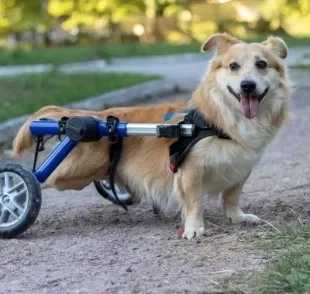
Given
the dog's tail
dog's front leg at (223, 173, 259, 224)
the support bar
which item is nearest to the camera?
the support bar

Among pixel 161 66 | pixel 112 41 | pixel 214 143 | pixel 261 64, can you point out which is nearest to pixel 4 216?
pixel 214 143

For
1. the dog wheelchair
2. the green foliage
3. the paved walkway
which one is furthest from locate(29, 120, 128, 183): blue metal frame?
the paved walkway

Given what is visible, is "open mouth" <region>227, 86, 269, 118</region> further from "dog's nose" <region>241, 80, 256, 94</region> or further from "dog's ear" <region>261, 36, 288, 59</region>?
"dog's ear" <region>261, 36, 288, 59</region>

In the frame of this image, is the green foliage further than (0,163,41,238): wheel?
No

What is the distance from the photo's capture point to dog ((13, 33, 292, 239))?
5047 millimetres

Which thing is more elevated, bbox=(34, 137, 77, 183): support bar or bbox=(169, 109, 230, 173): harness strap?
bbox=(169, 109, 230, 173): harness strap

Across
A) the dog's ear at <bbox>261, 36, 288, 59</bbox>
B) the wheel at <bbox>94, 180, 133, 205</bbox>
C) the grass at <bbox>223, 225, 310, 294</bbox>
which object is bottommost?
the wheel at <bbox>94, 180, 133, 205</bbox>

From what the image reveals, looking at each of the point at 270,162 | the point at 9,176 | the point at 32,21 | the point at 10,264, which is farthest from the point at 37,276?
the point at 32,21

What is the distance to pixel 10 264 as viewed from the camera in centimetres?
461

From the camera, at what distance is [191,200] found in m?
5.19

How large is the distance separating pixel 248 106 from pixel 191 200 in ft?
2.38

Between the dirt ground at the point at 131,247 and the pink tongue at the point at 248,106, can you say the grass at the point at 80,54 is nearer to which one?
the dirt ground at the point at 131,247

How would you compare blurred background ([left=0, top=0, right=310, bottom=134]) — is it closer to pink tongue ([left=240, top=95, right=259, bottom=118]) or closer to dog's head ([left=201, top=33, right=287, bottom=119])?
dog's head ([left=201, top=33, right=287, bottom=119])

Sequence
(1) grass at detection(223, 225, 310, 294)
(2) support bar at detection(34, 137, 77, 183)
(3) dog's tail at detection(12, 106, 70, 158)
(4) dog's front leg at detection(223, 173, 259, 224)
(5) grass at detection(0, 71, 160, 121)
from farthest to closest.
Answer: (5) grass at detection(0, 71, 160, 121), (3) dog's tail at detection(12, 106, 70, 158), (4) dog's front leg at detection(223, 173, 259, 224), (2) support bar at detection(34, 137, 77, 183), (1) grass at detection(223, 225, 310, 294)
